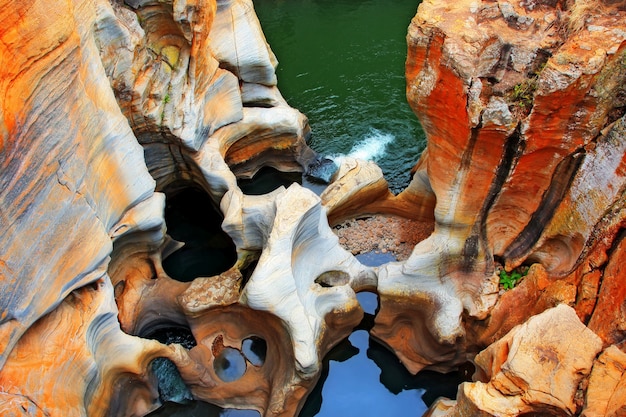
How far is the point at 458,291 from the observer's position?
30.3 feet

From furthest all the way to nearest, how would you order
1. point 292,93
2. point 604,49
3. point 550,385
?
point 292,93, point 604,49, point 550,385

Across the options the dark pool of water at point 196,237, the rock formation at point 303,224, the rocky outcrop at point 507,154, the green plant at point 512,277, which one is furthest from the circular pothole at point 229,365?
the green plant at point 512,277

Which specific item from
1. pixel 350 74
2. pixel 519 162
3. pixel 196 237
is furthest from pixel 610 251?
pixel 350 74

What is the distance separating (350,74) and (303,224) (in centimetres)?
992

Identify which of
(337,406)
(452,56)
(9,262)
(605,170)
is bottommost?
(337,406)

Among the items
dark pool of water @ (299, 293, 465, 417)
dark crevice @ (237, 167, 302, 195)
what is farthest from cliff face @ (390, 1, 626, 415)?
dark crevice @ (237, 167, 302, 195)

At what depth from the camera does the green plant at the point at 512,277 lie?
870cm

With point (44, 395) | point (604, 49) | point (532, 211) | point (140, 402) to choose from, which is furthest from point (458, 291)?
point (44, 395)

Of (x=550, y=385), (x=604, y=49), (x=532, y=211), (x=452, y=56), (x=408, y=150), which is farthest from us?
(x=408, y=150)

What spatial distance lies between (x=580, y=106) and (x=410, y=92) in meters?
2.47

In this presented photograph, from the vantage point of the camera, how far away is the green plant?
8695mm

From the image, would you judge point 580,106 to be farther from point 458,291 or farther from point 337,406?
point 337,406

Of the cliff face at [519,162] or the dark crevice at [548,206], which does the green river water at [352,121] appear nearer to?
the cliff face at [519,162]

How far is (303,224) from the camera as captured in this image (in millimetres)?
8875
